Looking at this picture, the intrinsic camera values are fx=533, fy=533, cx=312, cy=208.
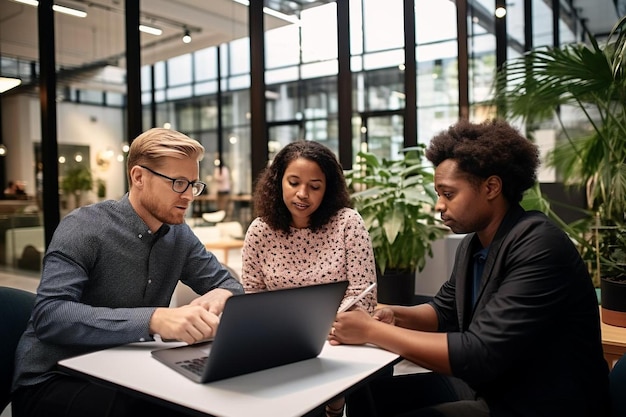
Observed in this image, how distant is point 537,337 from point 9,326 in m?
1.51

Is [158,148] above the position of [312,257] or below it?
above

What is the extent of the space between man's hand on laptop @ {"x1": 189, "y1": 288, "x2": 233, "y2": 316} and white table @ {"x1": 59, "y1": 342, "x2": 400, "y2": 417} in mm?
197

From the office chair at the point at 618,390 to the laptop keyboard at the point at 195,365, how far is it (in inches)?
42.1

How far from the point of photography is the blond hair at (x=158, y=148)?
1.65m

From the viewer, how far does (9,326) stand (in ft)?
5.35

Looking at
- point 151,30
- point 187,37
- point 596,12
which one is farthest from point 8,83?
point 596,12

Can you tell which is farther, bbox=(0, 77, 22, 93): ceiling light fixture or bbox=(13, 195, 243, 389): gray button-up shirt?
bbox=(0, 77, 22, 93): ceiling light fixture

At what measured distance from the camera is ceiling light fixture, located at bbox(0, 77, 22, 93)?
3.58m

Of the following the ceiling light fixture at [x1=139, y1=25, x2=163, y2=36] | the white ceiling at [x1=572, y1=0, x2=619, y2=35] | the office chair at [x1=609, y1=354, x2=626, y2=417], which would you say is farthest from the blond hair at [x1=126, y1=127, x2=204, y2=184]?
the white ceiling at [x1=572, y1=0, x2=619, y2=35]

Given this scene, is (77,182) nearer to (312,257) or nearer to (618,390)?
(312,257)

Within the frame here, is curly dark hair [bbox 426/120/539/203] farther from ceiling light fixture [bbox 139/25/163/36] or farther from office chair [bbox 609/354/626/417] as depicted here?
ceiling light fixture [bbox 139/25/163/36]

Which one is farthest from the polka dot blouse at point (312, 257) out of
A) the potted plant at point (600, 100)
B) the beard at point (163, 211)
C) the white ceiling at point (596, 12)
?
the white ceiling at point (596, 12)

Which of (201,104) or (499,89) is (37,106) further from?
(201,104)

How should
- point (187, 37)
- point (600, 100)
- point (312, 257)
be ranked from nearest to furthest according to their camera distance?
point (312, 257), point (600, 100), point (187, 37)
